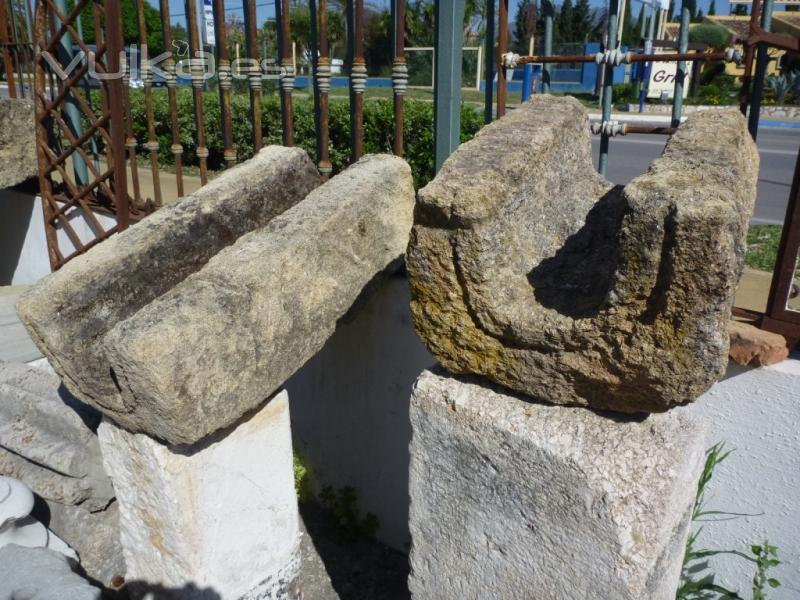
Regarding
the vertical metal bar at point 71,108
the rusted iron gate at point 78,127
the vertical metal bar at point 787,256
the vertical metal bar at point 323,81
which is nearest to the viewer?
the vertical metal bar at point 787,256

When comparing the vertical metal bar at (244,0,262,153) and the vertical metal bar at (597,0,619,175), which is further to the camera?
the vertical metal bar at (244,0,262,153)

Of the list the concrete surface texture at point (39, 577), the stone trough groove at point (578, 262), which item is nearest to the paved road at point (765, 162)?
the stone trough groove at point (578, 262)

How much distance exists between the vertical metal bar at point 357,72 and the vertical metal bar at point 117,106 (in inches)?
43.4

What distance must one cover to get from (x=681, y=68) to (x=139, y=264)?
1.88m

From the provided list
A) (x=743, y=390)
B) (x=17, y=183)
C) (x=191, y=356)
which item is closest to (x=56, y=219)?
(x=17, y=183)

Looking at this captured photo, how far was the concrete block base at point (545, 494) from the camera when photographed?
1507 millimetres

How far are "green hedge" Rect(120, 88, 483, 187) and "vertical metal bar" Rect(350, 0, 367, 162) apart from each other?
2493mm

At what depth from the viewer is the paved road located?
7078 mm

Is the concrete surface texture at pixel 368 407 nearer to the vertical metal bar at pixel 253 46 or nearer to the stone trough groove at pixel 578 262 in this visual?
the stone trough groove at pixel 578 262

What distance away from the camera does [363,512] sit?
2990mm

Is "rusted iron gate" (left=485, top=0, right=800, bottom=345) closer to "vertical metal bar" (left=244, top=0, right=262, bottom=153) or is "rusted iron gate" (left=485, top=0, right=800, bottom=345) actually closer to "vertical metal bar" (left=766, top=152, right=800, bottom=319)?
"vertical metal bar" (left=766, top=152, right=800, bottom=319)

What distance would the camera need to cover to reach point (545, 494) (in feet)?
5.19

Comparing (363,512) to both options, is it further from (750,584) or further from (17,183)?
(17,183)

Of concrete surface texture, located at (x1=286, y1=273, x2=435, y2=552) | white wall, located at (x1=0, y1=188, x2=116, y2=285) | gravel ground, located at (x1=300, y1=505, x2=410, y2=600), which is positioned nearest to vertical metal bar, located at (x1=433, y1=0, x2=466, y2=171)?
concrete surface texture, located at (x1=286, y1=273, x2=435, y2=552)
